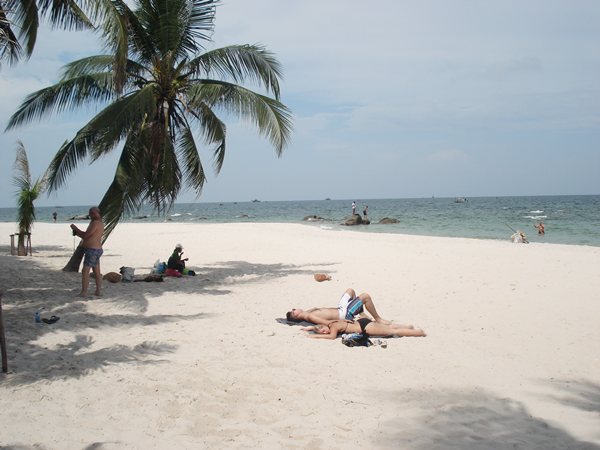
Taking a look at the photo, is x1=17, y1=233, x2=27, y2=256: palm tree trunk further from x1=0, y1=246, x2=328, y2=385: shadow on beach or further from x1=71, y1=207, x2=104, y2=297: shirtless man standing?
x1=71, y1=207, x2=104, y2=297: shirtless man standing

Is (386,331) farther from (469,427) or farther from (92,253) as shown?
(92,253)

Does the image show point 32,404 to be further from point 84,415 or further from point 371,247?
point 371,247

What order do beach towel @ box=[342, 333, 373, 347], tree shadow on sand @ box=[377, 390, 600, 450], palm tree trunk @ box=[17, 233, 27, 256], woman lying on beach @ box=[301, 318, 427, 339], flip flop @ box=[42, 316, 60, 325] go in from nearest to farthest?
1. tree shadow on sand @ box=[377, 390, 600, 450]
2. beach towel @ box=[342, 333, 373, 347]
3. woman lying on beach @ box=[301, 318, 427, 339]
4. flip flop @ box=[42, 316, 60, 325]
5. palm tree trunk @ box=[17, 233, 27, 256]

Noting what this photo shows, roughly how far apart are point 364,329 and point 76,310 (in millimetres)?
4273

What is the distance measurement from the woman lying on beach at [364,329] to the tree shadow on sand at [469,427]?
1803 millimetres

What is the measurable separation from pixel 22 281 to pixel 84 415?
7.03m

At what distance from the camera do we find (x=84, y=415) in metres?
3.86

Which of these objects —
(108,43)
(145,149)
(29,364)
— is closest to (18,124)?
(145,149)

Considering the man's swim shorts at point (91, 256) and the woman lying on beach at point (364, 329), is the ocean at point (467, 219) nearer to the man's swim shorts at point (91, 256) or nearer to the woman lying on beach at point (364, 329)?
the man's swim shorts at point (91, 256)

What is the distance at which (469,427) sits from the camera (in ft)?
12.5

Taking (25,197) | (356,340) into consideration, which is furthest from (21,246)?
(356,340)

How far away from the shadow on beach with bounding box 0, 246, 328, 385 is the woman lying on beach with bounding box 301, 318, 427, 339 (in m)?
1.91

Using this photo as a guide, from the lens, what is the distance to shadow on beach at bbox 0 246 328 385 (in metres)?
5.01

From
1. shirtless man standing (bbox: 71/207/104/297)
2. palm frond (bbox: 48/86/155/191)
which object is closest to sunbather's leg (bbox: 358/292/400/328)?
shirtless man standing (bbox: 71/207/104/297)
